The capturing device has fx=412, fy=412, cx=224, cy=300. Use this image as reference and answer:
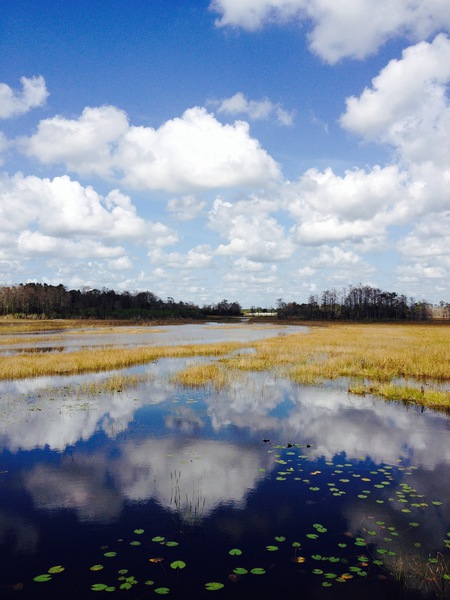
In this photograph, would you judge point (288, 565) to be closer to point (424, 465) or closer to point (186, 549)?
point (186, 549)

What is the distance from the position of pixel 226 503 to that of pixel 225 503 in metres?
0.03

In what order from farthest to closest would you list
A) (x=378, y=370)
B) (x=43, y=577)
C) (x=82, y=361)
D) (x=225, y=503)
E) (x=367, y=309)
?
(x=367, y=309)
(x=82, y=361)
(x=378, y=370)
(x=225, y=503)
(x=43, y=577)

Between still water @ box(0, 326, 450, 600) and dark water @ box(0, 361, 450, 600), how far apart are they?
0.12 ft

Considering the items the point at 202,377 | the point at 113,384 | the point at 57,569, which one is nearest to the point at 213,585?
the point at 57,569

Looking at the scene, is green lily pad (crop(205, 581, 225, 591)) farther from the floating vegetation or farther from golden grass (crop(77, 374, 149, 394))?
golden grass (crop(77, 374, 149, 394))

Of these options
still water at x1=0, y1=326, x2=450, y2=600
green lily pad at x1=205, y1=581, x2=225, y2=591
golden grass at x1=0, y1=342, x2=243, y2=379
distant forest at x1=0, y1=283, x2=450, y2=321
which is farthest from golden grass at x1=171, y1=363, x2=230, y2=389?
distant forest at x1=0, y1=283, x2=450, y2=321

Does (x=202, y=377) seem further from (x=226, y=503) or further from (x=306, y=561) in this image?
(x=306, y=561)

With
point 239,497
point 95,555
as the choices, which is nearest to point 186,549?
point 95,555

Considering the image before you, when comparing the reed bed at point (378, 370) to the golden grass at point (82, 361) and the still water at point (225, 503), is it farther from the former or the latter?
the golden grass at point (82, 361)

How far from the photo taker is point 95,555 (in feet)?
25.1

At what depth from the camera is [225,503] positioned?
9805 mm

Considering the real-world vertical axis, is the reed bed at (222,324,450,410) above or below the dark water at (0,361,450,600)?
above

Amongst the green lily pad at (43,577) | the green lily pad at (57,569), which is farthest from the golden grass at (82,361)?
the green lily pad at (43,577)

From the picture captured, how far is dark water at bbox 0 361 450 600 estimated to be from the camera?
276 inches
